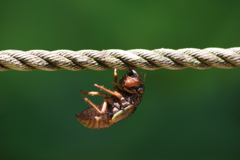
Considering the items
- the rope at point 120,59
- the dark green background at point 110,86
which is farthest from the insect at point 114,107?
the dark green background at point 110,86

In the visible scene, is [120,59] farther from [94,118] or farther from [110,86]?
[110,86]

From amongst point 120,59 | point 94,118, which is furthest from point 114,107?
point 120,59

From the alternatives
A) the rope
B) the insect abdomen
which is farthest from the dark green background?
the rope

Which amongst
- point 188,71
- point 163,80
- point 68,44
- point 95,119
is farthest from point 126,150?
point 95,119

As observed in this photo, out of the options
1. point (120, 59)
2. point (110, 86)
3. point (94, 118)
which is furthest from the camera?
point (110, 86)

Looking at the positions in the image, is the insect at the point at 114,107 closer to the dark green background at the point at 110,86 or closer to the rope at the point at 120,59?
the rope at the point at 120,59

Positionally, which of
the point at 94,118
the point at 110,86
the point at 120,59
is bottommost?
the point at 110,86
